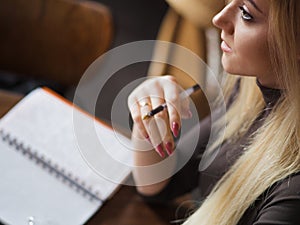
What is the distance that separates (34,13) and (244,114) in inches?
25.9

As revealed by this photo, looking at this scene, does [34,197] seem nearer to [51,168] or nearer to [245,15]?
[51,168]

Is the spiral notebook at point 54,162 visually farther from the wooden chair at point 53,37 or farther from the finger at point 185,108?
the wooden chair at point 53,37

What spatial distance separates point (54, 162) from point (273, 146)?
0.37 meters

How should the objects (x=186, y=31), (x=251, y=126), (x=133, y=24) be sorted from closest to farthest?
1. (x=251, y=126)
2. (x=186, y=31)
3. (x=133, y=24)

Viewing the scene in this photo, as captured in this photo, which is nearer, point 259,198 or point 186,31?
point 259,198

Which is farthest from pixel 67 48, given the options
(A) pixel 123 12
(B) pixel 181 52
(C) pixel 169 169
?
(A) pixel 123 12

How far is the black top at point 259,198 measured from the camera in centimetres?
83

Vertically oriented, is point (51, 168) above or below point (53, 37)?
above

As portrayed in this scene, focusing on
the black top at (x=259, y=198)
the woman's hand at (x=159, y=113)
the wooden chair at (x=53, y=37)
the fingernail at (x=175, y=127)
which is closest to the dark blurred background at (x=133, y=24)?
the wooden chair at (x=53, y=37)

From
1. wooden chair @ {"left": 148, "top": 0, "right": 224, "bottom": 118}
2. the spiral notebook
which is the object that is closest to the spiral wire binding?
the spiral notebook

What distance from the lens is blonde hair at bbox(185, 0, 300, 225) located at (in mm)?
756

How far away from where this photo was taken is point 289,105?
87 cm

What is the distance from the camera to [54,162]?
3.16 feet

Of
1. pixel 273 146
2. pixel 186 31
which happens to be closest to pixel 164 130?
pixel 273 146
